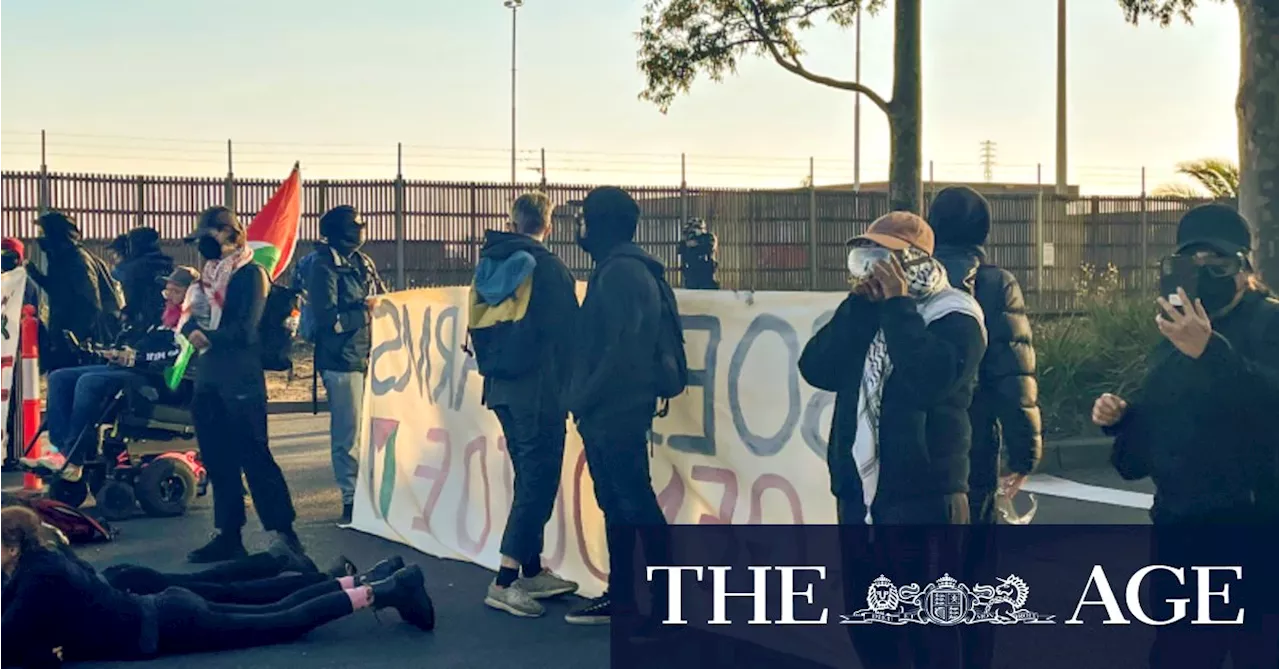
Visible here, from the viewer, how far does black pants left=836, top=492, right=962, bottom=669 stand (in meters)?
4.61

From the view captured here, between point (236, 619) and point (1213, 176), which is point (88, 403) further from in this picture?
point (1213, 176)

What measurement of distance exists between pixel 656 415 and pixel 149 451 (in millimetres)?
4827

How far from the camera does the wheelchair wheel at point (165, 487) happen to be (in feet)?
32.0

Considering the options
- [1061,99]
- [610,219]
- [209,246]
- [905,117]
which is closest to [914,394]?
[610,219]

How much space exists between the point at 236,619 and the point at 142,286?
15.9ft

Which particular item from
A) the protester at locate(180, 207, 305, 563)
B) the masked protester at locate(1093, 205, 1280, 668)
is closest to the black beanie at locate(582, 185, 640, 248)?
the protester at locate(180, 207, 305, 563)

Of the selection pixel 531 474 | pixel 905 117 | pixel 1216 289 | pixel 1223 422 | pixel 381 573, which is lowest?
pixel 381 573

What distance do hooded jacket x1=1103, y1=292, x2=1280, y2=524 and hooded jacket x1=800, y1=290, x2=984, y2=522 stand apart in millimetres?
526

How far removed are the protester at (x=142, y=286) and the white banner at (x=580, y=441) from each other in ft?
5.94

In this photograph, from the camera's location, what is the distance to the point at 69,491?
388 inches

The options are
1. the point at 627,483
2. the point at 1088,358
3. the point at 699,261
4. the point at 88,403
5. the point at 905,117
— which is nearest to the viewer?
the point at 627,483

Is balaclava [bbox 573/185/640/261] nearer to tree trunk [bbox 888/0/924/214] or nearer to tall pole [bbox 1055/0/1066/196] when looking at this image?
tree trunk [bbox 888/0/924/214]

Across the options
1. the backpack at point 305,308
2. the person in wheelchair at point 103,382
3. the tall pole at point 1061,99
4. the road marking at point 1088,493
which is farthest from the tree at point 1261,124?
the tall pole at point 1061,99

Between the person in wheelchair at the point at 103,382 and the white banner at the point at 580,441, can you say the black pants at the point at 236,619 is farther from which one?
the person in wheelchair at the point at 103,382
